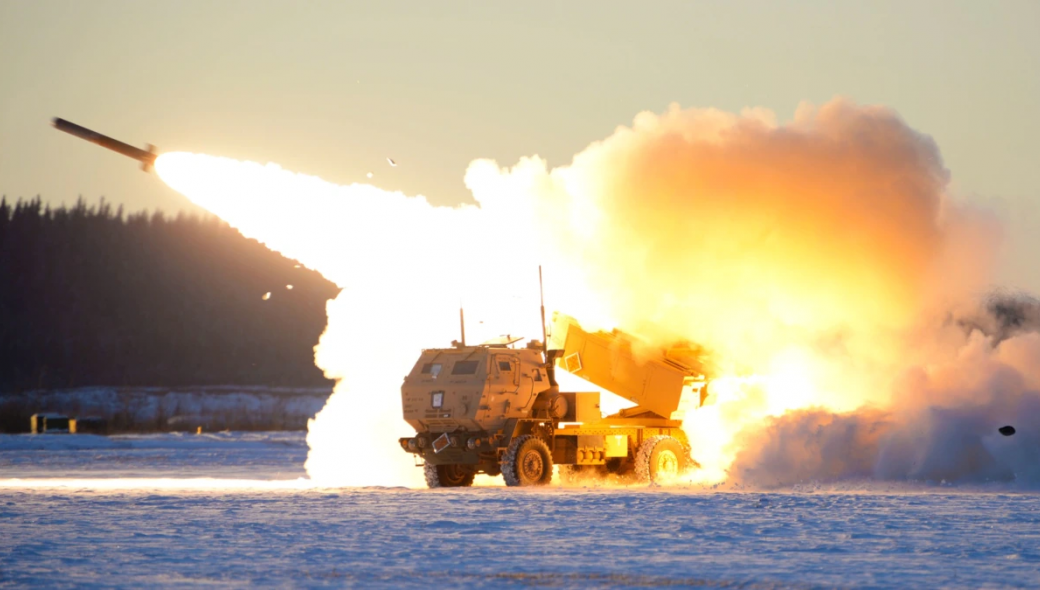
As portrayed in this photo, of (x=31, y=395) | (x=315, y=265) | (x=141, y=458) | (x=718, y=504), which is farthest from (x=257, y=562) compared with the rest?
(x=31, y=395)

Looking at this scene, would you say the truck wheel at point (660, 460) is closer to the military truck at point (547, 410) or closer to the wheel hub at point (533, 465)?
the military truck at point (547, 410)

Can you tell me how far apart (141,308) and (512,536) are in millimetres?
96433

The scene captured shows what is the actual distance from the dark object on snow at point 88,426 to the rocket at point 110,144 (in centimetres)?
3802

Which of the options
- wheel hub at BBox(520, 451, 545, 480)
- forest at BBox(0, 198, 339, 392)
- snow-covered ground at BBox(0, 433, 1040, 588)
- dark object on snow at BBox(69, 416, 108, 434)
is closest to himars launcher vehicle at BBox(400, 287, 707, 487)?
wheel hub at BBox(520, 451, 545, 480)

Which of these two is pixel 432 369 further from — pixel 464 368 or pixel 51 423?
pixel 51 423

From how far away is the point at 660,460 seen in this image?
92.3 feet

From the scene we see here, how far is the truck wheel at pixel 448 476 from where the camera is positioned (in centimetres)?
2803

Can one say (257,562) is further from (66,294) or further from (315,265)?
(66,294)

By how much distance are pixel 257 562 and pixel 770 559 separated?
564 cm

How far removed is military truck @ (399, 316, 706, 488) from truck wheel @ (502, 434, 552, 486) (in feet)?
0.06

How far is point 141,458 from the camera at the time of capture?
41.8m

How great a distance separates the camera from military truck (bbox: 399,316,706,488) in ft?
89.4

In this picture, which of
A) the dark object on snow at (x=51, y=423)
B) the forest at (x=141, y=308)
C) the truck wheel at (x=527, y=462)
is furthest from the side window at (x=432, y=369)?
the forest at (x=141, y=308)

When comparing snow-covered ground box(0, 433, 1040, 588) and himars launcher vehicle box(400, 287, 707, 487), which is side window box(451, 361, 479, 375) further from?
snow-covered ground box(0, 433, 1040, 588)
